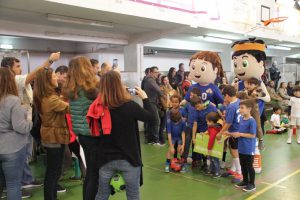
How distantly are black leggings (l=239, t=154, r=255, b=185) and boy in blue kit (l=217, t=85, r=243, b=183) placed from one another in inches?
9.0

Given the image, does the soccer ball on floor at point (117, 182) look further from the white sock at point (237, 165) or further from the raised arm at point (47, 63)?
the white sock at point (237, 165)

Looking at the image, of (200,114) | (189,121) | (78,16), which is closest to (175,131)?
(189,121)

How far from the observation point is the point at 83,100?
2711 millimetres

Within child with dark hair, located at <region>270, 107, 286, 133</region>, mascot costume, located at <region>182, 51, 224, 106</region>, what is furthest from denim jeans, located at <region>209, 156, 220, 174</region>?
child with dark hair, located at <region>270, 107, 286, 133</region>

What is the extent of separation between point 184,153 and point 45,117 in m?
2.42

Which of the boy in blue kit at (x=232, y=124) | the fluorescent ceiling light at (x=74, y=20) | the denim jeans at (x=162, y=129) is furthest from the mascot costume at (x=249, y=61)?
the fluorescent ceiling light at (x=74, y=20)

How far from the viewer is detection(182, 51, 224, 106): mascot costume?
15.5ft

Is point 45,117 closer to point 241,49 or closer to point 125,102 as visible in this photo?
point 125,102

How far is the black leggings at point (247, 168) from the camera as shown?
3846 mm

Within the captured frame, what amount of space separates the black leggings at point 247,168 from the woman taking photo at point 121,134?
195 centimetres

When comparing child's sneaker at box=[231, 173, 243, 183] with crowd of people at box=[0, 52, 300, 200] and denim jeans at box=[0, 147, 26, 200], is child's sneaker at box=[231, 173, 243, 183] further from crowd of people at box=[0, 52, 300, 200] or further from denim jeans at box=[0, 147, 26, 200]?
denim jeans at box=[0, 147, 26, 200]

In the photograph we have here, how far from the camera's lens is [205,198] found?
148 inches

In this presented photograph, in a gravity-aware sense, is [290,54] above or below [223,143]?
above

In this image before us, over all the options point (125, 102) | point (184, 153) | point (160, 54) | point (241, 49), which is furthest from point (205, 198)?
point (160, 54)
